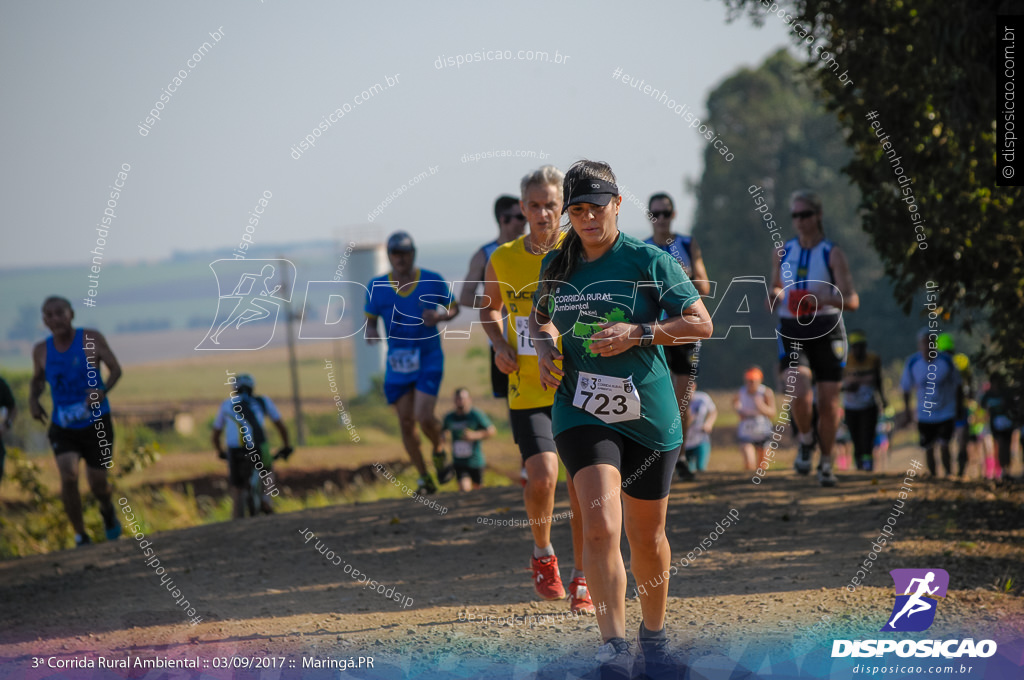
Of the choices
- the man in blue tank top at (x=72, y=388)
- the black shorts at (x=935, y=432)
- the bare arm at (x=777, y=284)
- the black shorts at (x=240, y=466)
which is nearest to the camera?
the bare arm at (x=777, y=284)

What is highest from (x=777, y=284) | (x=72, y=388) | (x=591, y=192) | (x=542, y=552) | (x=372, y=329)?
(x=591, y=192)

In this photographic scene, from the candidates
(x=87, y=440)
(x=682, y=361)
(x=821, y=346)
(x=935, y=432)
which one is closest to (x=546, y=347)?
(x=682, y=361)

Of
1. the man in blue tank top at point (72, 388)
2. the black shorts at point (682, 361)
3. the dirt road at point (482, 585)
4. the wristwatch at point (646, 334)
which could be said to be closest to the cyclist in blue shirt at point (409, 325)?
the dirt road at point (482, 585)

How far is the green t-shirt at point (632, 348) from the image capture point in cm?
394

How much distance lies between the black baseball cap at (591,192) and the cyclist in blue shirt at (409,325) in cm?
479

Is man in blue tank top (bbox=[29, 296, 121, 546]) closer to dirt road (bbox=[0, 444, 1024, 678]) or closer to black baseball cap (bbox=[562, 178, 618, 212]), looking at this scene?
dirt road (bbox=[0, 444, 1024, 678])

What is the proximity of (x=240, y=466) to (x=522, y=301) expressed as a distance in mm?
6379

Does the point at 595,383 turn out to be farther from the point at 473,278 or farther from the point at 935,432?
the point at 935,432

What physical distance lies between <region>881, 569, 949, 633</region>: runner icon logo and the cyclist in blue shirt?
4.48 m

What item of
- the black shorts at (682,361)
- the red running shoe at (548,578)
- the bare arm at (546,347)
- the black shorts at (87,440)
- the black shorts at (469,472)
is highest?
the bare arm at (546,347)

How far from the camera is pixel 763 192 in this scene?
4009 centimetres

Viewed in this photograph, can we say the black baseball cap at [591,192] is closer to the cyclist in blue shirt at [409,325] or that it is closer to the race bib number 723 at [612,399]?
the race bib number 723 at [612,399]

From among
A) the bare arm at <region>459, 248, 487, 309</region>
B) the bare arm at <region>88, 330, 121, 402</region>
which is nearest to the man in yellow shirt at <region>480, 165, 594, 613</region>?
the bare arm at <region>459, 248, 487, 309</region>

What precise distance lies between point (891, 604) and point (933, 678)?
0.89 meters
